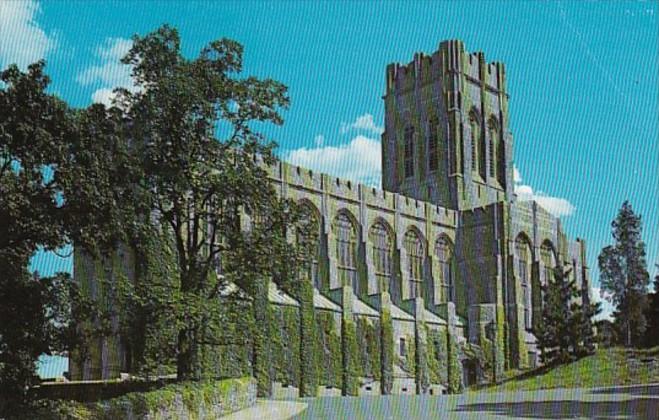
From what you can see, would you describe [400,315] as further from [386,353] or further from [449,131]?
[449,131]

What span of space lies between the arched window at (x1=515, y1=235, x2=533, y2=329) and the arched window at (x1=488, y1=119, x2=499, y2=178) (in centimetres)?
960

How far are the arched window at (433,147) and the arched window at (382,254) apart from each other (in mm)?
13819

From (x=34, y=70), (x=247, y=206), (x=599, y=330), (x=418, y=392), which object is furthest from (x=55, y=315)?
(x=599, y=330)

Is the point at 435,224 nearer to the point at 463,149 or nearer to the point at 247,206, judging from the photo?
the point at 463,149

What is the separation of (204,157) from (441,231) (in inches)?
1420

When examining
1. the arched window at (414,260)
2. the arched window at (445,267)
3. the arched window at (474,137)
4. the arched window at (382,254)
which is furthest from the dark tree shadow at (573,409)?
the arched window at (474,137)

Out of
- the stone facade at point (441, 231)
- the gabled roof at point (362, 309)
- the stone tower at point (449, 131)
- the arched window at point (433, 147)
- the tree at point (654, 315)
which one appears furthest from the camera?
the arched window at point (433, 147)

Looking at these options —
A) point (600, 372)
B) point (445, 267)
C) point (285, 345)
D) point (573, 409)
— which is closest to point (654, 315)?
point (600, 372)

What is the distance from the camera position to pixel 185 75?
95.8 ft

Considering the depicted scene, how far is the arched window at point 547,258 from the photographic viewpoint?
6675 cm

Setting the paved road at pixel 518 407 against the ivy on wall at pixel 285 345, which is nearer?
the paved road at pixel 518 407

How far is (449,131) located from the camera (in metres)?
69.9

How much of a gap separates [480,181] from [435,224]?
32.4ft

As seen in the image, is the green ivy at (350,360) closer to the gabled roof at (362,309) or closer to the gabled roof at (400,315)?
the gabled roof at (362,309)
